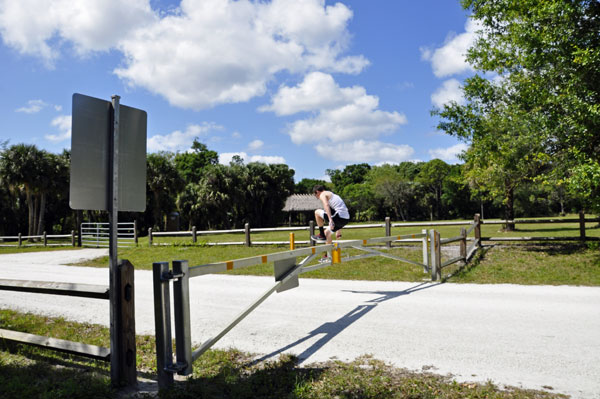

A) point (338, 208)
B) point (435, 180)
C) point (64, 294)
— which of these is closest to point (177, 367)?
point (64, 294)

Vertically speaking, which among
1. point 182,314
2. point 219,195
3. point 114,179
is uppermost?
point 219,195

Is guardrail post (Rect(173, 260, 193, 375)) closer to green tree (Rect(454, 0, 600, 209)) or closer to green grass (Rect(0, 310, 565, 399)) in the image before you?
green grass (Rect(0, 310, 565, 399))

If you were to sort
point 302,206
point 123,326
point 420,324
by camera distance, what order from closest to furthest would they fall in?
point 123,326 < point 420,324 < point 302,206

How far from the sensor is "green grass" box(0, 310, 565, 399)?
342 cm

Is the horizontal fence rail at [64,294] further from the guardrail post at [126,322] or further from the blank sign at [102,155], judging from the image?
the blank sign at [102,155]

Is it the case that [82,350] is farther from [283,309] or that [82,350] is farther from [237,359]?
[283,309]

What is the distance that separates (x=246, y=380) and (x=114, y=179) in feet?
7.16

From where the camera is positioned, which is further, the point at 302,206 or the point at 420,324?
the point at 302,206

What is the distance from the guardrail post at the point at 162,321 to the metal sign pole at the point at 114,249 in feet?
1.21

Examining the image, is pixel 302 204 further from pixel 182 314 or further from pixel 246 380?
pixel 182 314

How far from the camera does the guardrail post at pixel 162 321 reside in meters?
3.49

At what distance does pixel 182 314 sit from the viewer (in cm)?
356

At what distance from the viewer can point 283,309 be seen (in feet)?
22.7

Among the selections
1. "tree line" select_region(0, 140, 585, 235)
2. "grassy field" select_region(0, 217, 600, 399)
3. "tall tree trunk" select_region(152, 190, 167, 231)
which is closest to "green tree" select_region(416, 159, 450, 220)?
"tree line" select_region(0, 140, 585, 235)
